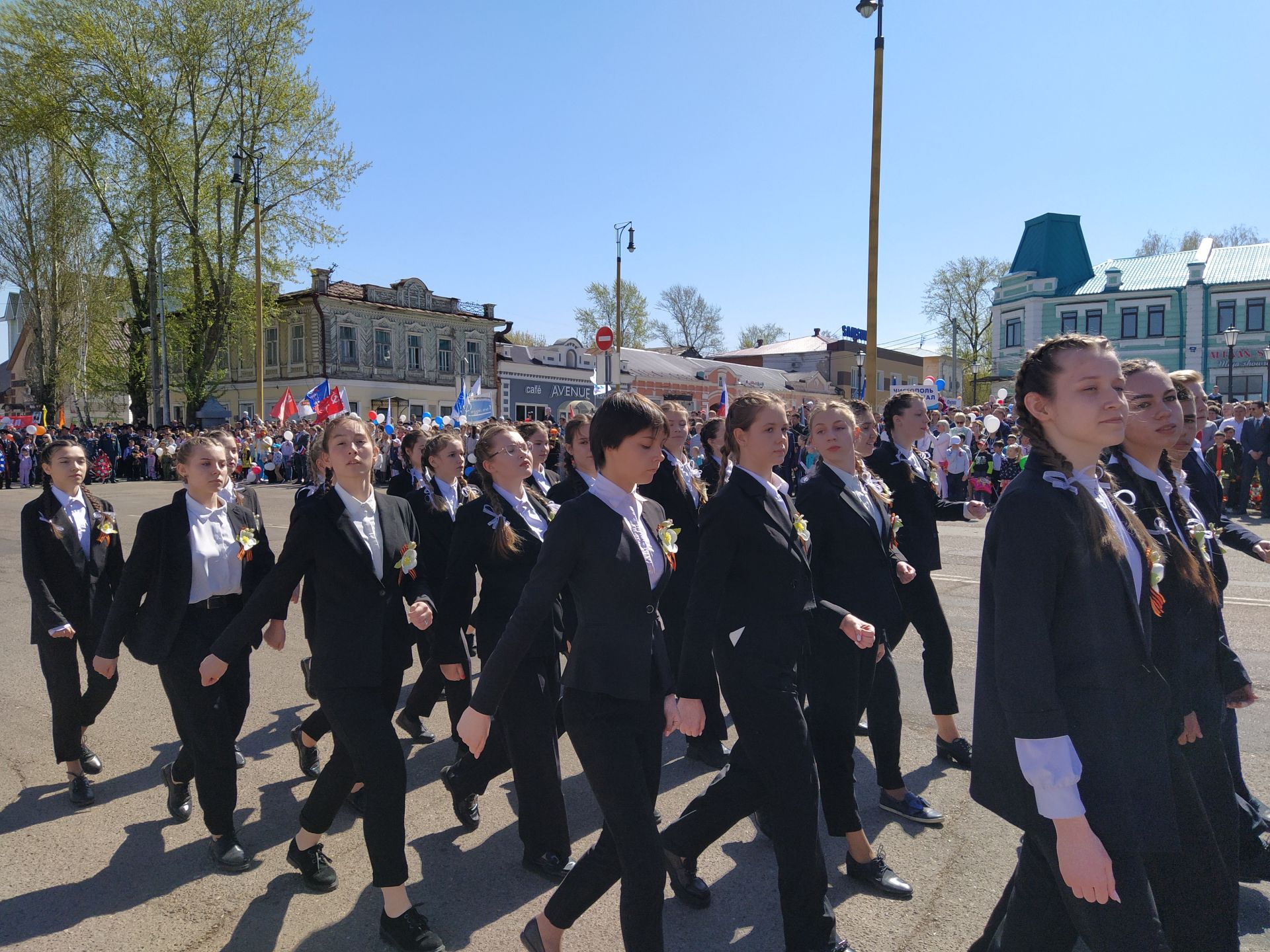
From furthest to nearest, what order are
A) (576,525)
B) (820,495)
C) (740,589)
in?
(820,495)
(740,589)
(576,525)

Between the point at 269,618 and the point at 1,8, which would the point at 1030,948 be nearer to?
the point at 269,618

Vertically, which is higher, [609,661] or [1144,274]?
[1144,274]

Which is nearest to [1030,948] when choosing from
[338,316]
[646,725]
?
[646,725]

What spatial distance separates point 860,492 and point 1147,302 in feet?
163

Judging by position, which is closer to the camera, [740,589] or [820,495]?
[740,589]

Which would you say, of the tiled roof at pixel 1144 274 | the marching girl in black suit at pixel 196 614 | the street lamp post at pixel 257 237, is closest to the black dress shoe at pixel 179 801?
the marching girl in black suit at pixel 196 614

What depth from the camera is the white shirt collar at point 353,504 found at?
11.7 ft

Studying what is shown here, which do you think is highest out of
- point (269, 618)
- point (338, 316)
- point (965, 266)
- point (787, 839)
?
point (965, 266)

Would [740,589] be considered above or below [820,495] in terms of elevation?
below

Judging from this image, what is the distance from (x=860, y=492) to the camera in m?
3.92

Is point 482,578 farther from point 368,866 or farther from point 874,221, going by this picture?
point 874,221

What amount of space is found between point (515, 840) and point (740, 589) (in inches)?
69.9

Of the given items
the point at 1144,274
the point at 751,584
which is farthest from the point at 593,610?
the point at 1144,274

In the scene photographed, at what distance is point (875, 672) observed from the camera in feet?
13.0
